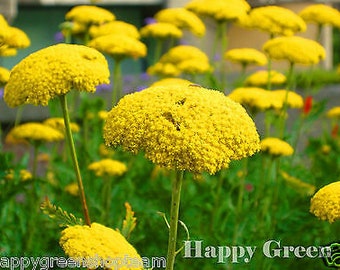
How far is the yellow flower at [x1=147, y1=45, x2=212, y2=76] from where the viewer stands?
362cm

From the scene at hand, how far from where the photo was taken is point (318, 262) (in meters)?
2.89

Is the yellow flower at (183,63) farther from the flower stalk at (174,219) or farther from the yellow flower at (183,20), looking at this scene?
the flower stalk at (174,219)

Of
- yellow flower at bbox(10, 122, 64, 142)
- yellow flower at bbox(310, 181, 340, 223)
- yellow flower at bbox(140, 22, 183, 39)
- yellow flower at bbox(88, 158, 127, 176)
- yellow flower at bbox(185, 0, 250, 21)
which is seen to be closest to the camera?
yellow flower at bbox(310, 181, 340, 223)

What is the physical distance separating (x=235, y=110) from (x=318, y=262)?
1.23 m

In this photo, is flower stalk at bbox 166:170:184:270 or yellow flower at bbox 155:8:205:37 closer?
flower stalk at bbox 166:170:184:270

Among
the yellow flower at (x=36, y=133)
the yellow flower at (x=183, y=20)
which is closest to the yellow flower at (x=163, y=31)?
the yellow flower at (x=183, y=20)

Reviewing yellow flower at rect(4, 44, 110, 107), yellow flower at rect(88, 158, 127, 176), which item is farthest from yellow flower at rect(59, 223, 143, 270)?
yellow flower at rect(88, 158, 127, 176)

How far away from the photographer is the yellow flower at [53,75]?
1979 millimetres

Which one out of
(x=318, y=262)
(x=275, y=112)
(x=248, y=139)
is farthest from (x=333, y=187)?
(x=275, y=112)

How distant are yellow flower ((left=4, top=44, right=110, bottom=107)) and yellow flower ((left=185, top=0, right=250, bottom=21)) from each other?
4.65 feet

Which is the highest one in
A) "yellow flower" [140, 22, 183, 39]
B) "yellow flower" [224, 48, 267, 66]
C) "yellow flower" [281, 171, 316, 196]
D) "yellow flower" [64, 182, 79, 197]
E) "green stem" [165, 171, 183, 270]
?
"yellow flower" [140, 22, 183, 39]

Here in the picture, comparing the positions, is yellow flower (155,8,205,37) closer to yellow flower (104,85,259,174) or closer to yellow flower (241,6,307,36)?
yellow flower (241,6,307,36)

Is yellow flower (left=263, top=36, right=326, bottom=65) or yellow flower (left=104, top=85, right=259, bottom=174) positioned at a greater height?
yellow flower (left=263, top=36, right=326, bottom=65)

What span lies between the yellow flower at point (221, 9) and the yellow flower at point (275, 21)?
0.61 ft
